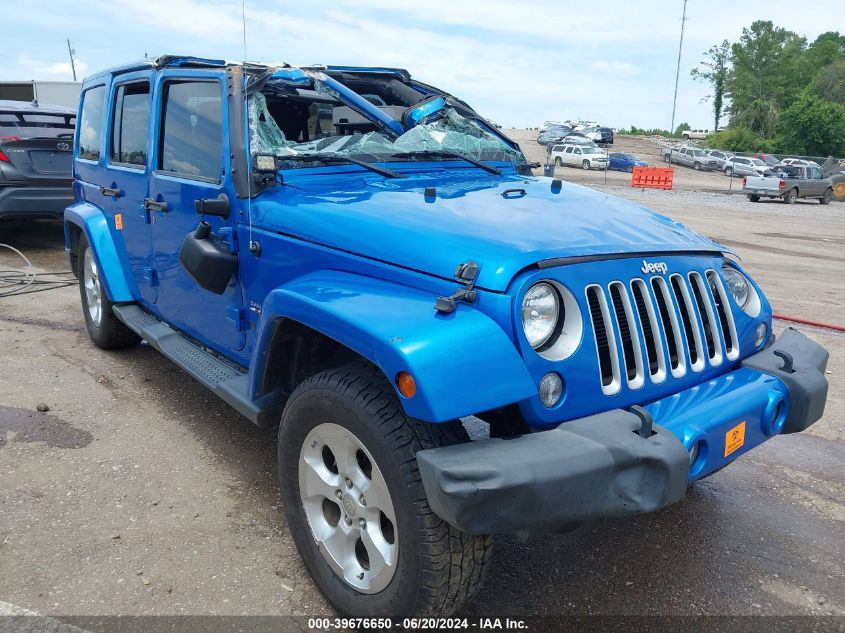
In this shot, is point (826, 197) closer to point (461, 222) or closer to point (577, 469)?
point (461, 222)

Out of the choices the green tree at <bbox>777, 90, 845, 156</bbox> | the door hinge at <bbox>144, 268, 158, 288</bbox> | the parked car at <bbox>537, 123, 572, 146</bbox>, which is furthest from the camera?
the green tree at <bbox>777, 90, 845, 156</bbox>

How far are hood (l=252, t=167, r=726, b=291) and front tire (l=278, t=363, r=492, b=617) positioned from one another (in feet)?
1.60

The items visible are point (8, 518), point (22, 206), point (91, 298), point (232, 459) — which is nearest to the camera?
point (8, 518)

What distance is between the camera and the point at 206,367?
3.60m

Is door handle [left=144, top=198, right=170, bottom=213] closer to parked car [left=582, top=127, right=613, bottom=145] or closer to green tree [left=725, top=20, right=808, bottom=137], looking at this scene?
parked car [left=582, top=127, right=613, bottom=145]

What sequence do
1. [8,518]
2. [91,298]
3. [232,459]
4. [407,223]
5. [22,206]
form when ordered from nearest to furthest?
[407,223]
[8,518]
[232,459]
[91,298]
[22,206]

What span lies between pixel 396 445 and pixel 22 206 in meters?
8.19

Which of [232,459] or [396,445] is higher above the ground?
[396,445]

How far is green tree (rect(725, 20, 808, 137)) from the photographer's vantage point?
7460 centimetres

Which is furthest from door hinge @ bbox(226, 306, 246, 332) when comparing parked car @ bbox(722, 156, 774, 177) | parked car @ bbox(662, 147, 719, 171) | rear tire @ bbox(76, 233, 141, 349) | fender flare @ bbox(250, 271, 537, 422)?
parked car @ bbox(662, 147, 719, 171)

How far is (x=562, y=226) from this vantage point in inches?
107

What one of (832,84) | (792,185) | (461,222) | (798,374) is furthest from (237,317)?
(832,84)

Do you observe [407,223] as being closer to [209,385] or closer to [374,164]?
[374,164]

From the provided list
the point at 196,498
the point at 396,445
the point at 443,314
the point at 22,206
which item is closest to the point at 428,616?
the point at 396,445
